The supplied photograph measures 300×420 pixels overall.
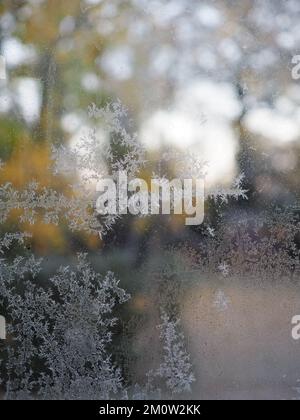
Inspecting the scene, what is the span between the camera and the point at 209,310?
62.6 inches

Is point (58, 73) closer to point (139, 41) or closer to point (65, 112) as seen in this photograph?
point (65, 112)

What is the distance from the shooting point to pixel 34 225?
159cm

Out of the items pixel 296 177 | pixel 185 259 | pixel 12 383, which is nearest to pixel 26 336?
pixel 12 383

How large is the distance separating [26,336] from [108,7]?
1098 mm

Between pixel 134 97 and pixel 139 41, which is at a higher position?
pixel 139 41

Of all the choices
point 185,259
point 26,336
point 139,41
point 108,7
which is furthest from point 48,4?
point 26,336

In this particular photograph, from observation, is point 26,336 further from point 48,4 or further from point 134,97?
point 48,4

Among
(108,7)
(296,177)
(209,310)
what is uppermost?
(108,7)

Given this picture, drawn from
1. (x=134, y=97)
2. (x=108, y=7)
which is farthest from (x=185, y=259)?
(x=108, y=7)

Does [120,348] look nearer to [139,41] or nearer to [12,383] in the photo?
[12,383]

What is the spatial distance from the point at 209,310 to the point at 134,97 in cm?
73

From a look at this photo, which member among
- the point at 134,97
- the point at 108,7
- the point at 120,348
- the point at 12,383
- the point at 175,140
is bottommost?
the point at 12,383

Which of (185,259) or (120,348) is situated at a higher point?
(185,259)

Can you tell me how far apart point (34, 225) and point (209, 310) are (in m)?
0.62
